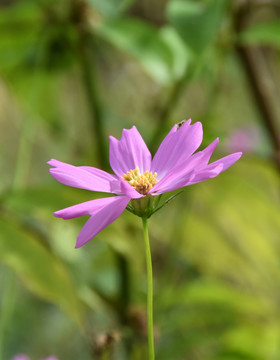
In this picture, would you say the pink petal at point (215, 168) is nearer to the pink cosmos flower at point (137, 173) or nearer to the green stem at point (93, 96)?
the pink cosmos flower at point (137, 173)

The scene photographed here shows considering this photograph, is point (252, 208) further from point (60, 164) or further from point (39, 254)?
point (60, 164)

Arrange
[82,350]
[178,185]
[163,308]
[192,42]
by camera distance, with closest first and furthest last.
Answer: [178,185], [192,42], [163,308], [82,350]

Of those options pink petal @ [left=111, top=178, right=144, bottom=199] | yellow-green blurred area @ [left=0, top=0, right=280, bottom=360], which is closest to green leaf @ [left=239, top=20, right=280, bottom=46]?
yellow-green blurred area @ [left=0, top=0, right=280, bottom=360]

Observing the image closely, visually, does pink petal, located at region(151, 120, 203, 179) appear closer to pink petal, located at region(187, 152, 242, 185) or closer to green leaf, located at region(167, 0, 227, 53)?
pink petal, located at region(187, 152, 242, 185)

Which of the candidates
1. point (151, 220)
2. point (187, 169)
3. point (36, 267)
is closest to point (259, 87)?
point (151, 220)

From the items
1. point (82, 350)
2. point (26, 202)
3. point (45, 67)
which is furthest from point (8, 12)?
point (82, 350)

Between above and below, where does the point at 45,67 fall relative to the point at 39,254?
above

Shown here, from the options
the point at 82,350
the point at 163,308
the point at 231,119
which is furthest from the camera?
the point at 231,119

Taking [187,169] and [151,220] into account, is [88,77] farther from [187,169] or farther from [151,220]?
[187,169]

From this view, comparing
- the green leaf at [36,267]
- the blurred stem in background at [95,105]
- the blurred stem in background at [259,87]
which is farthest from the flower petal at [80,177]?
the blurred stem in background at [259,87]
